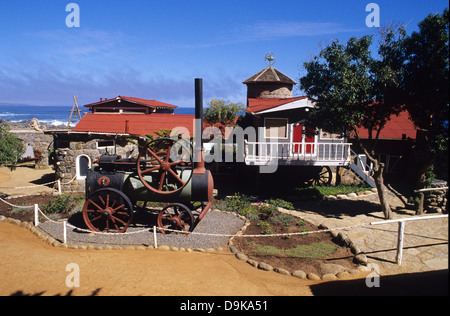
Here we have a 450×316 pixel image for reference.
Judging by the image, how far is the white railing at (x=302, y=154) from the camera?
1670 centimetres

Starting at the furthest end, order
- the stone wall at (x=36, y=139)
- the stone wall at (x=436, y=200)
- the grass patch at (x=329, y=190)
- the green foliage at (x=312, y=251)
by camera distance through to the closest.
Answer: the stone wall at (x=36, y=139)
the grass patch at (x=329, y=190)
the stone wall at (x=436, y=200)
the green foliage at (x=312, y=251)

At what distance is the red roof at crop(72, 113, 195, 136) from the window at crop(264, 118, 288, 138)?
7.32 meters

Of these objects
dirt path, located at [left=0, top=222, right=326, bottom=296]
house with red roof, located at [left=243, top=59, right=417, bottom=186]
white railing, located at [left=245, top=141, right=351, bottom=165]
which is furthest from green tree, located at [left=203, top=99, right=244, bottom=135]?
dirt path, located at [left=0, top=222, right=326, bottom=296]

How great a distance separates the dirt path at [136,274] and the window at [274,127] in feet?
32.3

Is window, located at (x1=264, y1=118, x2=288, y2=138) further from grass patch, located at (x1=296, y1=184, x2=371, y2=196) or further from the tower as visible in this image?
the tower

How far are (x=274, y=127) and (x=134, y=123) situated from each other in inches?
460

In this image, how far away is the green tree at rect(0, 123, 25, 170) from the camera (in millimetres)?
17453

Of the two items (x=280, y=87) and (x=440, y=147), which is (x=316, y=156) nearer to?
(x=440, y=147)

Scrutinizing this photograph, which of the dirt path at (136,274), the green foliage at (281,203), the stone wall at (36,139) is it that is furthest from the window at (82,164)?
the stone wall at (36,139)

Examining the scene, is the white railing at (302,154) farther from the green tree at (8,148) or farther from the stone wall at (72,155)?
the green tree at (8,148)

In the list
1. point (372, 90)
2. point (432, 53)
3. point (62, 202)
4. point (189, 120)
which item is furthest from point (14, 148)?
point (432, 53)

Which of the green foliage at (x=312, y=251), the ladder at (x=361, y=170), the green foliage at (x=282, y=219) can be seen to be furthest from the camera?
the ladder at (x=361, y=170)
